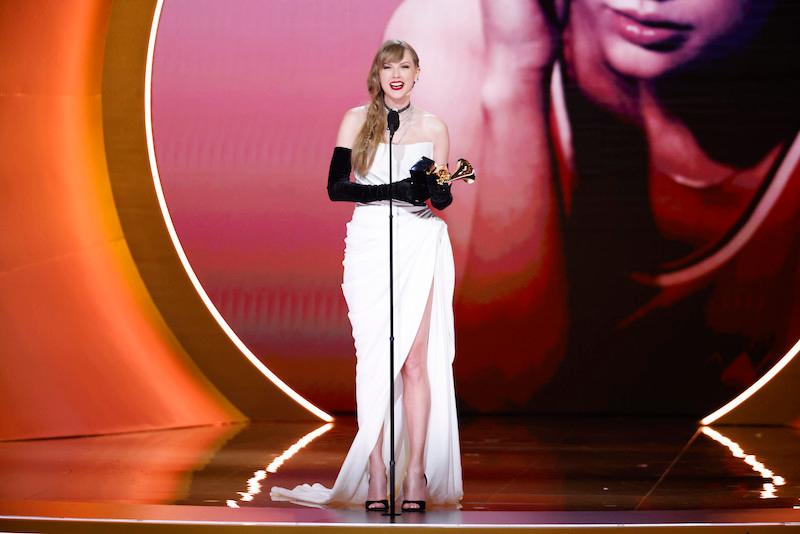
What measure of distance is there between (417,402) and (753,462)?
2.16m

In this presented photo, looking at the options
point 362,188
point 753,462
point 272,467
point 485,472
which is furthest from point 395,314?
point 753,462

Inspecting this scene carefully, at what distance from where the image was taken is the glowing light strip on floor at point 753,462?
4.64 meters

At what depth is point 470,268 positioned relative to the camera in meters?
7.28

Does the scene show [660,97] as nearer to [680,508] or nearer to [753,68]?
[753,68]

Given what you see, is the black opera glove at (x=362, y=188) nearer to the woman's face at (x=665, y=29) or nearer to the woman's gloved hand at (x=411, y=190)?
→ the woman's gloved hand at (x=411, y=190)

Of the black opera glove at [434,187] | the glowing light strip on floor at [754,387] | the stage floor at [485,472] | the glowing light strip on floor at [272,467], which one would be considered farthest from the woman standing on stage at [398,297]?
the glowing light strip on floor at [754,387]

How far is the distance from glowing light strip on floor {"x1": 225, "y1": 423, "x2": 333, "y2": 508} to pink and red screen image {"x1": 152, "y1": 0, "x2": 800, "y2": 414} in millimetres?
723

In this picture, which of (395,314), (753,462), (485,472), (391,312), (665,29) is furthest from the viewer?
(665,29)

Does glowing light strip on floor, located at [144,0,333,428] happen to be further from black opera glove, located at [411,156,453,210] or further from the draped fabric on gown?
black opera glove, located at [411,156,453,210]

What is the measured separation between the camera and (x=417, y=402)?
13.3 ft

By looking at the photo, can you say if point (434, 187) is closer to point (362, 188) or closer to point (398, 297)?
point (362, 188)

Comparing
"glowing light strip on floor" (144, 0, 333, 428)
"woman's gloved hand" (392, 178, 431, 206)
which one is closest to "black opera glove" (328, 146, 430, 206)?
"woman's gloved hand" (392, 178, 431, 206)

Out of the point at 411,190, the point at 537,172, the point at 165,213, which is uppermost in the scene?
the point at 537,172

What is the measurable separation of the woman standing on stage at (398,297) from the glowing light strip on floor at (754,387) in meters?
3.53
